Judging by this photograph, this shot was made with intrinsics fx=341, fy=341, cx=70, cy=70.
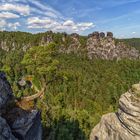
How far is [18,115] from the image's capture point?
938 inches

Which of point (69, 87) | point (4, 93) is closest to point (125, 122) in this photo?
point (4, 93)

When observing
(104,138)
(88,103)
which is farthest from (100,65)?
(104,138)

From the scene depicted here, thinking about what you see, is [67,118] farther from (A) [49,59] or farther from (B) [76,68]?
(B) [76,68]

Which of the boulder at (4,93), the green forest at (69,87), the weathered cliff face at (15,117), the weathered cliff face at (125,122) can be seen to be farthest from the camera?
the green forest at (69,87)

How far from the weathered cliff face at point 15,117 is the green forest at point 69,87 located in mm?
5446

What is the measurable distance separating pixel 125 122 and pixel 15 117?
35.6 ft

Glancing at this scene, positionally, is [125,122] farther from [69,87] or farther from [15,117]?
[69,87]

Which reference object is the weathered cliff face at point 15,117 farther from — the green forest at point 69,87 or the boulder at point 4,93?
the green forest at point 69,87

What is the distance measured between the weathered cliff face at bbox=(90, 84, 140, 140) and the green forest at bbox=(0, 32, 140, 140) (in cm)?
697

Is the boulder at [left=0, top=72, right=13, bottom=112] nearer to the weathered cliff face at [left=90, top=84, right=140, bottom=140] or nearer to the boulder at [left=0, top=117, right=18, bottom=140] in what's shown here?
the boulder at [left=0, top=117, right=18, bottom=140]

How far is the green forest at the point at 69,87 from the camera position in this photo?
65000mm

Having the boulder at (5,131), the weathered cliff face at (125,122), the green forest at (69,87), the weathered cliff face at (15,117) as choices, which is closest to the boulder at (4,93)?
the weathered cliff face at (15,117)

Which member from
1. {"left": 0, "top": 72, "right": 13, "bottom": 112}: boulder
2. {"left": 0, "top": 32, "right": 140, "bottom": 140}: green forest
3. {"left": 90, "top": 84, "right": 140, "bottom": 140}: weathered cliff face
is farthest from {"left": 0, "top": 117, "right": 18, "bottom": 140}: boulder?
{"left": 90, "top": 84, "right": 140, "bottom": 140}: weathered cliff face

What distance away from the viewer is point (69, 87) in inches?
5625
